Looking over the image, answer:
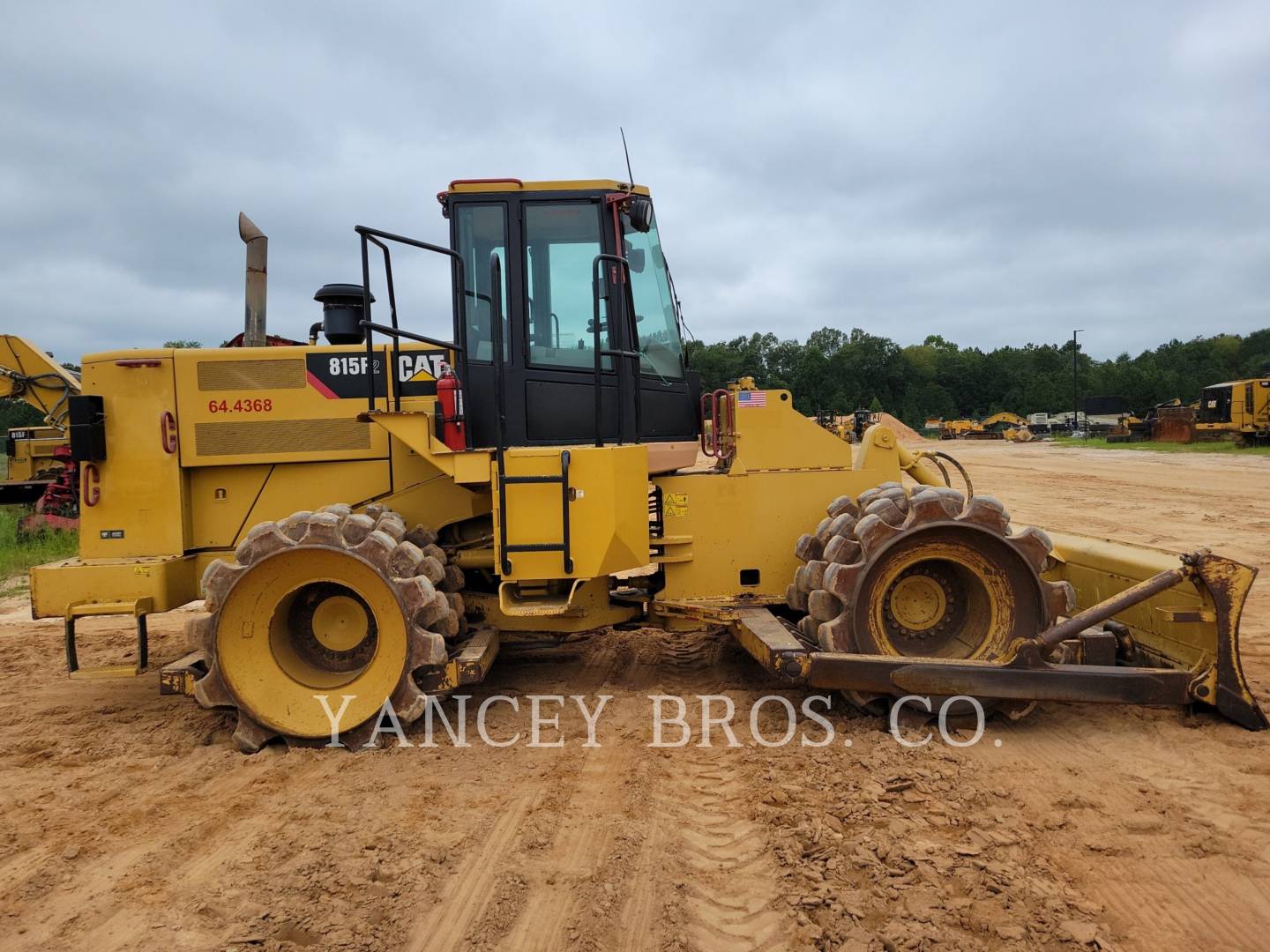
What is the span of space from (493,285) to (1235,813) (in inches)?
170

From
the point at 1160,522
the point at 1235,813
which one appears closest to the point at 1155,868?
the point at 1235,813

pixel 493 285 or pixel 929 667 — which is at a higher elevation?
pixel 493 285

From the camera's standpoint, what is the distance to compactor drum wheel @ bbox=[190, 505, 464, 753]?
176 inches

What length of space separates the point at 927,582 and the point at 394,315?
352 centimetres

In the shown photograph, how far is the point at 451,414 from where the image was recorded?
492 centimetres

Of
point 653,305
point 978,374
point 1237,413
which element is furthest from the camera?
point 978,374

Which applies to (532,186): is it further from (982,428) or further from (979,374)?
(979,374)

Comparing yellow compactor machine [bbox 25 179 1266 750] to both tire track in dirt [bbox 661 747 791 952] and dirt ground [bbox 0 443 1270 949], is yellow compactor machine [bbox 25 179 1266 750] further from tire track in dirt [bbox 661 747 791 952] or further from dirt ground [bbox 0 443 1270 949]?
tire track in dirt [bbox 661 747 791 952]

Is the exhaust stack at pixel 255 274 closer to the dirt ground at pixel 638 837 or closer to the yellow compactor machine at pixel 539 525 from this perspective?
the yellow compactor machine at pixel 539 525

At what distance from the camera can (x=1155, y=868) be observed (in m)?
3.11

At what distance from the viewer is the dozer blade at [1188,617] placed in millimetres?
4270

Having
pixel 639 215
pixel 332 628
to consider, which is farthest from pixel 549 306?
pixel 332 628

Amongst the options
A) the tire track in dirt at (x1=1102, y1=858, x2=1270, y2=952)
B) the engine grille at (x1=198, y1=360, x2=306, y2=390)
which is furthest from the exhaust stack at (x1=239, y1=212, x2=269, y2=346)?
the tire track in dirt at (x1=1102, y1=858, x2=1270, y2=952)

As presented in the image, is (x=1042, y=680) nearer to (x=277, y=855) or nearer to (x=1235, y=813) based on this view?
(x=1235, y=813)
